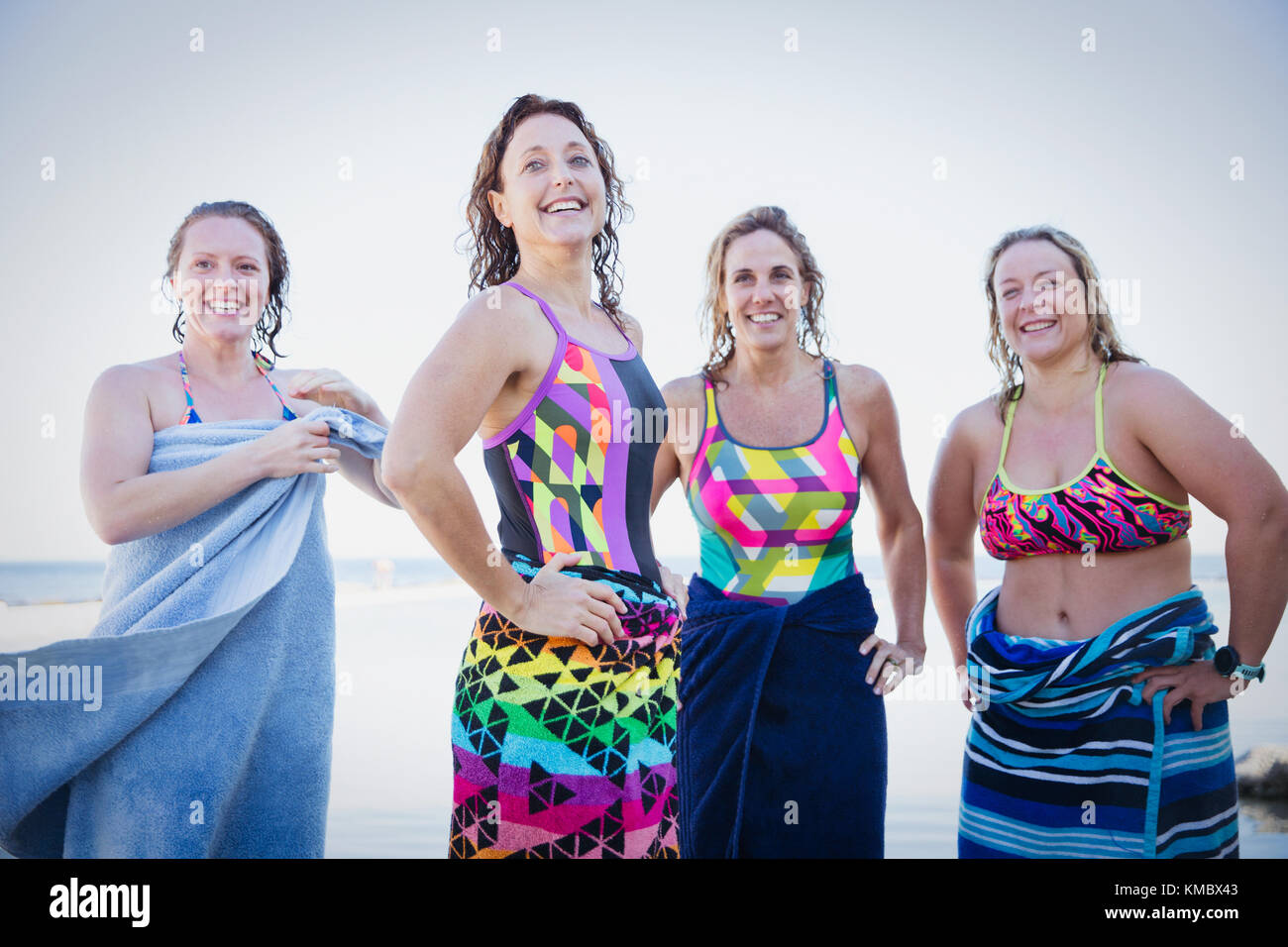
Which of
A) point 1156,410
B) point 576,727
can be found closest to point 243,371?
point 576,727

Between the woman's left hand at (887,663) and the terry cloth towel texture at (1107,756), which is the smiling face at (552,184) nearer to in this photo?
the woman's left hand at (887,663)

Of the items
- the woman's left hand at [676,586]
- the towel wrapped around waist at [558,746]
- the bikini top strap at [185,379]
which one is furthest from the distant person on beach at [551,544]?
the bikini top strap at [185,379]

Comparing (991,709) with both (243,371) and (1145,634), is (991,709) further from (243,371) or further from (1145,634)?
(243,371)

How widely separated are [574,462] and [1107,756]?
1363mm

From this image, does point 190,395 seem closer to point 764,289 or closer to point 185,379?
point 185,379

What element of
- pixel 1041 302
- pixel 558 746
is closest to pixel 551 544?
pixel 558 746

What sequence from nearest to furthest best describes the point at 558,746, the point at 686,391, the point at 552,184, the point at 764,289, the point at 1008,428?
the point at 558,746, the point at 552,184, the point at 1008,428, the point at 764,289, the point at 686,391

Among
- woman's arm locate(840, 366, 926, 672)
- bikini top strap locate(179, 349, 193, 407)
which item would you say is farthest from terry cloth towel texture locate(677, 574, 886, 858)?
bikini top strap locate(179, 349, 193, 407)

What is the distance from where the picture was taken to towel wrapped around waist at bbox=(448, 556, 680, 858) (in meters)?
1.43

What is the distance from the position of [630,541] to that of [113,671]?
1071 millimetres

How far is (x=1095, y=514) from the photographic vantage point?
2053 mm

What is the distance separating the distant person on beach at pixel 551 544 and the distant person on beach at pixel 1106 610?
0.93 m

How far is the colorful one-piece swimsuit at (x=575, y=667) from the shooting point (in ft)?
4.71

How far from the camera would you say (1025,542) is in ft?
7.01
